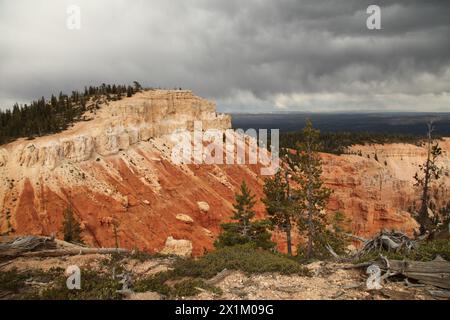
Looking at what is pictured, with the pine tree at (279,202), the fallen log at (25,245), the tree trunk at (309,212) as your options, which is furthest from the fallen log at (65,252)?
the pine tree at (279,202)

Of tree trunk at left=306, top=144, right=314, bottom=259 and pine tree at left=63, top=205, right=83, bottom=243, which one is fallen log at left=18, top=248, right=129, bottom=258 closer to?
tree trunk at left=306, top=144, right=314, bottom=259

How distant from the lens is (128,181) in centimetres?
5069

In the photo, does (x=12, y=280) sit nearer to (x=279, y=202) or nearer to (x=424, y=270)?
(x=424, y=270)

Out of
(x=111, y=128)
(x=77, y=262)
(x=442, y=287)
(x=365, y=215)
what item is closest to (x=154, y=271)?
(x=77, y=262)

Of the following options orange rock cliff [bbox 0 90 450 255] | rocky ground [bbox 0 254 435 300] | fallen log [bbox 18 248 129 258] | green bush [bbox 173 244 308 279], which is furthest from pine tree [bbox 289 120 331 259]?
orange rock cliff [bbox 0 90 450 255]

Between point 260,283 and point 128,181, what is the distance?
41.0 m

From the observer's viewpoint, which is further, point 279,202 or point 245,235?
point 279,202

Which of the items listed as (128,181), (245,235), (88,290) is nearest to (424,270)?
(88,290)

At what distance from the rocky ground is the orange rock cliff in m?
22.9

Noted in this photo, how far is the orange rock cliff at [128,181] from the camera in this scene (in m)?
41.3

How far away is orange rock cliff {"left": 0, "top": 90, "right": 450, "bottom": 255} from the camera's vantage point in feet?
136

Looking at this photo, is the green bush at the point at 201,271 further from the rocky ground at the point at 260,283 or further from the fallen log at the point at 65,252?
the fallen log at the point at 65,252

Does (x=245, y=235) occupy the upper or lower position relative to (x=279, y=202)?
lower

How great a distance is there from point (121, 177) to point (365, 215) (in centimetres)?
6482
